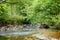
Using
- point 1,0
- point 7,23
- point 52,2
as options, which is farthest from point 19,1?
point 7,23

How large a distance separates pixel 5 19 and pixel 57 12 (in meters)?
15.2

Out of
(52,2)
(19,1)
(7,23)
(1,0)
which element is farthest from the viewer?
(7,23)

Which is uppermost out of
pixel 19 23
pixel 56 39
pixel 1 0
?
pixel 1 0

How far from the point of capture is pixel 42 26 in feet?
108

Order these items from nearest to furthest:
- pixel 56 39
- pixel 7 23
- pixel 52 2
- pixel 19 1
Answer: pixel 19 1, pixel 56 39, pixel 52 2, pixel 7 23

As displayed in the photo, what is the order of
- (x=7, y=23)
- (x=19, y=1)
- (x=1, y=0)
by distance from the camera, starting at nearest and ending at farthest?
1. (x=19, y=1)
2. (x=1, y=0)
3. (x=7, y=23)

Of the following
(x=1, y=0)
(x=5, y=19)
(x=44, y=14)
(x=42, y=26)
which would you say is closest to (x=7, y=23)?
(x=5, y=19)

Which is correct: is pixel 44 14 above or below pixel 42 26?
above

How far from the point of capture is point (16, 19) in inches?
1452

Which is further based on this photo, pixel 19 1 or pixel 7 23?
pixel 7 23

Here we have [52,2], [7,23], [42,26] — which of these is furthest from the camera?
[7,23]

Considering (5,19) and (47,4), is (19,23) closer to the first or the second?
(5,19)

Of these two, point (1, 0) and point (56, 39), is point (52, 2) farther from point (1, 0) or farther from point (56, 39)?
point (1, 0)

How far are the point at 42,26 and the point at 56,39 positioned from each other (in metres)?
15.9
